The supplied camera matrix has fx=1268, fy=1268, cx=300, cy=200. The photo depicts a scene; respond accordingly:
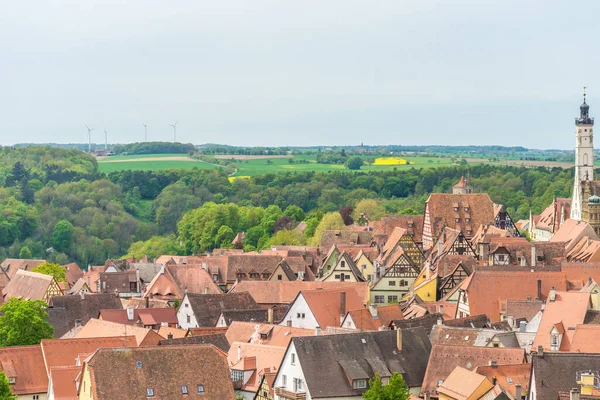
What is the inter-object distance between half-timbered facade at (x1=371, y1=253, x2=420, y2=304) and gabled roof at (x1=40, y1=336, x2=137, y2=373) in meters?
28.1

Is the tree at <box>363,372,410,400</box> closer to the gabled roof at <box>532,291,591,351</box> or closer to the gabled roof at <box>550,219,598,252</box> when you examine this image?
the gabled roof at <box>532,291,591,351</box>

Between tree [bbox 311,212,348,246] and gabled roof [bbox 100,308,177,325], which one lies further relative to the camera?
tree [bbox 311,212,348,246]

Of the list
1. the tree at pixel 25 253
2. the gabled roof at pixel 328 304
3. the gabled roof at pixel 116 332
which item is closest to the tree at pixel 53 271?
the gabled roof at pixel 116 332

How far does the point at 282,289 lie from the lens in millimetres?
95562

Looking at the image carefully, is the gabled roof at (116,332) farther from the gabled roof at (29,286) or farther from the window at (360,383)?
the gabled roof at (29,286)

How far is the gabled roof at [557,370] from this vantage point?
53719 mm

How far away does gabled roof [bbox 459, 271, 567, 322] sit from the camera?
80125mm

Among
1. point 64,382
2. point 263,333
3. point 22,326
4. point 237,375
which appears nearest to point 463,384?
point 237,375

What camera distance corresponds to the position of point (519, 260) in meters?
93.9

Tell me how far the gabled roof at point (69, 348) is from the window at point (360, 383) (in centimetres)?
1561

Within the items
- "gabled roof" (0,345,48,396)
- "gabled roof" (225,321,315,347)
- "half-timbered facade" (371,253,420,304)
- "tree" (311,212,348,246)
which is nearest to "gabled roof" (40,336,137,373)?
A: "gabled roof" (0,345,48,396)

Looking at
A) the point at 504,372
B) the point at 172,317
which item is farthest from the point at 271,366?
the point at 172,317

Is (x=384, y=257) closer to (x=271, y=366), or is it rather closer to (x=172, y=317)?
(x=172, y=317)

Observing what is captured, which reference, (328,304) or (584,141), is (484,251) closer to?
(328,304)
